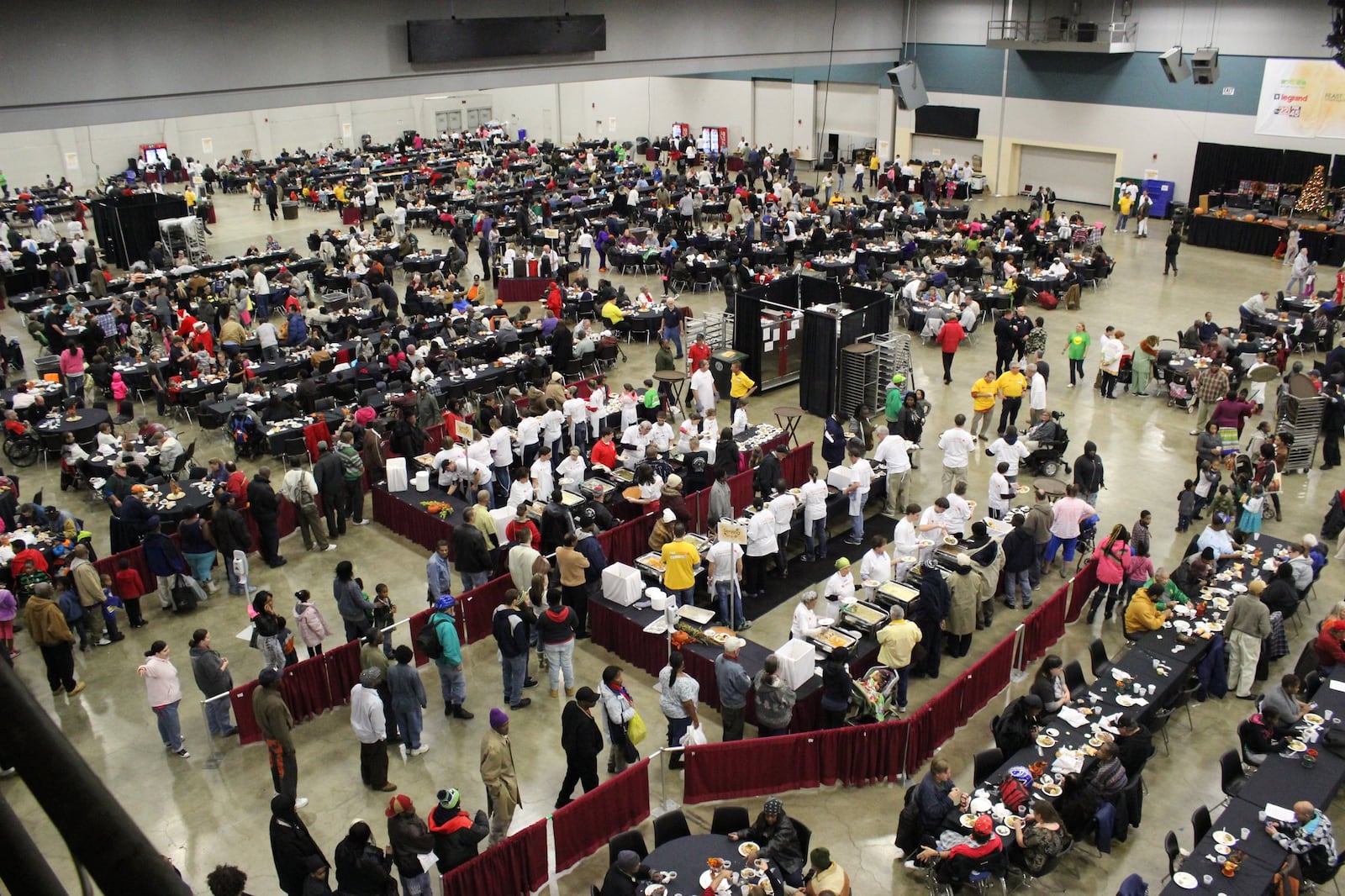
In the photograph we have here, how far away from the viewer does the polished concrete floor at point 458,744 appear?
8773 millimetres

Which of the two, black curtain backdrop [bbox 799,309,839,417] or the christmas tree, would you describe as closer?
black curtain backdrop [bbox 799,309,839,417]

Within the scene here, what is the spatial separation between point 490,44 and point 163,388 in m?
7.99

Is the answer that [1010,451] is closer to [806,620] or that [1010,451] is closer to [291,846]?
[806,620]

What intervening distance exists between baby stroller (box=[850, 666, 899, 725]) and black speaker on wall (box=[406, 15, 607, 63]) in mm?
12566

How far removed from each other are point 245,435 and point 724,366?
768 cm

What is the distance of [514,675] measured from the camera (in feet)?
33.9

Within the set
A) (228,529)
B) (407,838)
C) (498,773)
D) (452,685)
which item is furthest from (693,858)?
(228,529)

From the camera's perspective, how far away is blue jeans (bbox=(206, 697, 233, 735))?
32.4 feet

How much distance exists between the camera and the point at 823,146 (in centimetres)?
4209

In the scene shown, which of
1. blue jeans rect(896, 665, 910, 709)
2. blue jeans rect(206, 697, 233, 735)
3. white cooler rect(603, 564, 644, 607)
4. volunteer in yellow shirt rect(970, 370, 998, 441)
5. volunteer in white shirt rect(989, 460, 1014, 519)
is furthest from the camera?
volunteer in yellow shirt rect(970, 370, 998, 441)

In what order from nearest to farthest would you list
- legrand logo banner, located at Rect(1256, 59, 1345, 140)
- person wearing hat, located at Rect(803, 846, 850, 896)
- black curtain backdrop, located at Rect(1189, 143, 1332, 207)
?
1. person wearing hat, located at Rect(803, 846, 850, 896)
2. legrand logo banner, located at Rect(1256, 59, 1345, 140)
3. black curtain backdrop, located at Rect(1189, 143, 1332, 207)

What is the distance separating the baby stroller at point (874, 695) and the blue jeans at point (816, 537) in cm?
296

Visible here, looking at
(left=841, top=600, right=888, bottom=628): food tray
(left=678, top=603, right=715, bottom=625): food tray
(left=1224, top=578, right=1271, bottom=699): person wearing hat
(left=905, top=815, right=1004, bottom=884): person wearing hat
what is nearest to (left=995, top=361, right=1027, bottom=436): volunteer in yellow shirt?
(left=1224, top=578, right=1271, bottom=699): person wearing hat

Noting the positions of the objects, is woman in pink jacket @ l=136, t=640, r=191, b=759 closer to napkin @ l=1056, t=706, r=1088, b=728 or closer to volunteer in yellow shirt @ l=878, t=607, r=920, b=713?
volunteer in yellow shirt @ l=878, t=607, r=920, b=713
